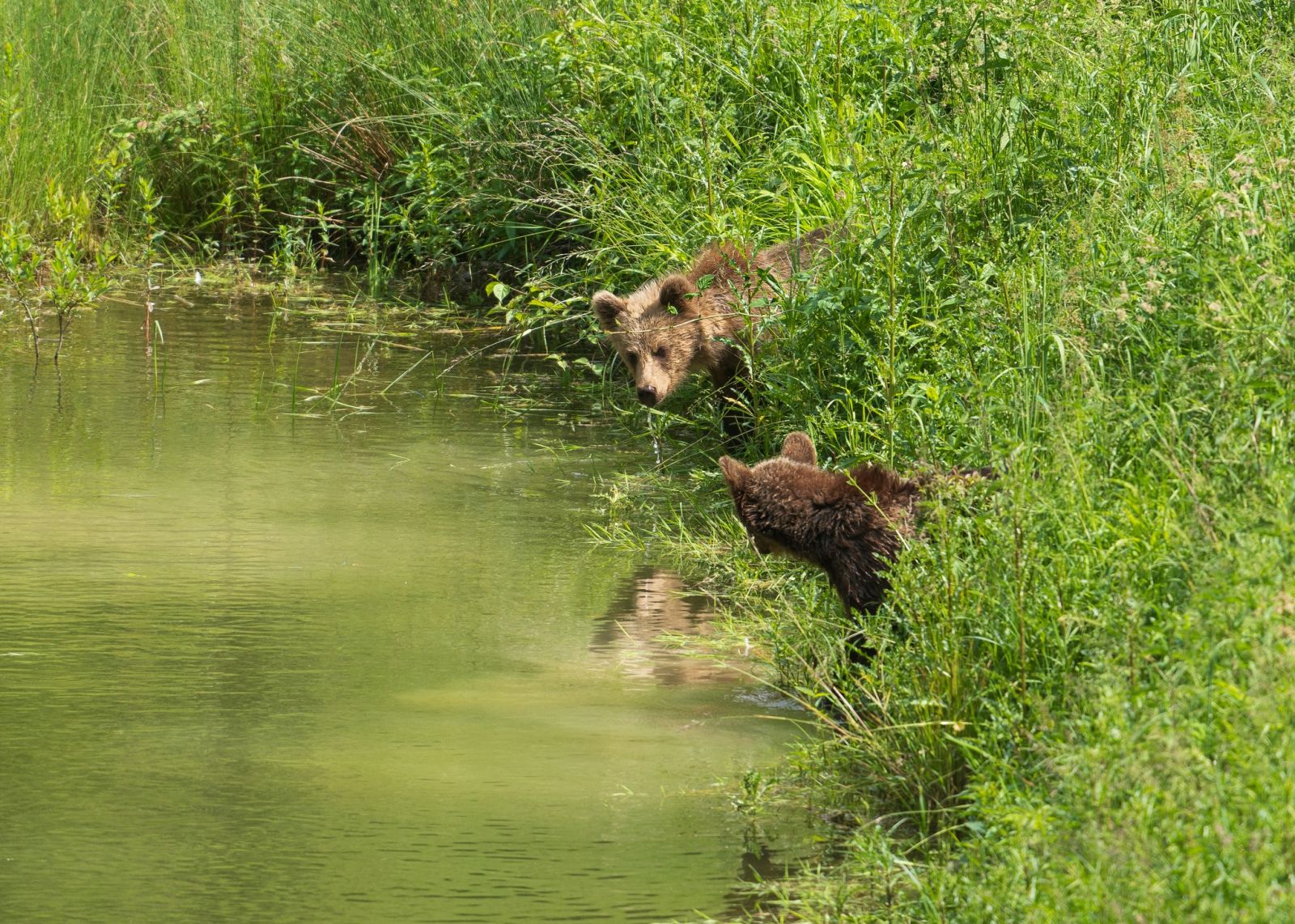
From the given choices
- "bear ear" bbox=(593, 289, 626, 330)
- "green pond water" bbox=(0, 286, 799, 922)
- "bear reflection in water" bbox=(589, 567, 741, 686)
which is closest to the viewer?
"green pond water" bbox=(0, 286, 799, 922)

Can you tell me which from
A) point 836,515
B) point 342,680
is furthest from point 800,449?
point 342,680

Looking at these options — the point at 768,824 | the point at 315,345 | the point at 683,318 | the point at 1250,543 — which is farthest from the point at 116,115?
the point at 1250,543

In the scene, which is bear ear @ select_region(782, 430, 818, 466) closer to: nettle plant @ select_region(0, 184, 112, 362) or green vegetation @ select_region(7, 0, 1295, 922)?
green vegetation @ select_region(7, 0, 1295, 922)

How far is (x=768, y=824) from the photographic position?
4801mm

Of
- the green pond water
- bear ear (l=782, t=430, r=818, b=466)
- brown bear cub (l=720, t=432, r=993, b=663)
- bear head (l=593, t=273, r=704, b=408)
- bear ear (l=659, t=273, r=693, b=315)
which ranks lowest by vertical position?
the green pond water

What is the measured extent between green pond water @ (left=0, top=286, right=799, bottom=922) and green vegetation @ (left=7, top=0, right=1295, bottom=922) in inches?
18.0

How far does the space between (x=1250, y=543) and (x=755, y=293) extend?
418 cm

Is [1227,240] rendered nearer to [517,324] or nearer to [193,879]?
[193,879]

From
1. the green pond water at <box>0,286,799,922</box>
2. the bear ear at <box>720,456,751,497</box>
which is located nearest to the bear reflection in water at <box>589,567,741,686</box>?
the green pond water at <box>0,286,799,922</box>

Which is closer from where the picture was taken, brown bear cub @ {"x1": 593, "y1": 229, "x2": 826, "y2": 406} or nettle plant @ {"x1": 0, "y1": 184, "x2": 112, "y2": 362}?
brown bear cub @ {"x1": 593, "y1": 229, "x2": 826, "y2": 406}

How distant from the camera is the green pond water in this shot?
4.47 m

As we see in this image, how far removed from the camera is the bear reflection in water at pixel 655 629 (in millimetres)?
6074

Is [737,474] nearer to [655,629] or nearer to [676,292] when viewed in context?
[655,629]

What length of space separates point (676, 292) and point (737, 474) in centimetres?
307
